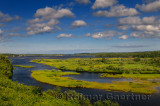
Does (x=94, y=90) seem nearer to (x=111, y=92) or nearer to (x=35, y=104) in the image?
(x=111, y=92)

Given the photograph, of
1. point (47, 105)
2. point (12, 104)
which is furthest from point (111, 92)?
point (12, 104)

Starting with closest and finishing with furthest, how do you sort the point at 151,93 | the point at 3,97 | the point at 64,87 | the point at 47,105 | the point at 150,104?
1. the point at 3,97
2. the point at 47,105
3. the point at 150,104
4. the point at 151,93
5. the point at 64,87

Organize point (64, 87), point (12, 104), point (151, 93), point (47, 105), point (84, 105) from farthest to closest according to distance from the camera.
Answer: point (64, 87) < point (151, 93) < point (84, 105) < point (47, 105) < point (12, 104)

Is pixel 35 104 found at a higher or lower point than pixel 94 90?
higher

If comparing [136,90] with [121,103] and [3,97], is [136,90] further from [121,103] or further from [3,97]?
[3,97]

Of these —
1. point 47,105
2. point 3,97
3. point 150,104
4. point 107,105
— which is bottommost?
point 150,104

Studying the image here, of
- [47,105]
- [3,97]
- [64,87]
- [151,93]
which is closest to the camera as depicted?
[3,97]

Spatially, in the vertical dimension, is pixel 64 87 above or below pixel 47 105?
below

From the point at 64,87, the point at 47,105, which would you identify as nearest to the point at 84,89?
the point at 64,87

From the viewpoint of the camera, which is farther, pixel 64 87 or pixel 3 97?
pixel 64 87
